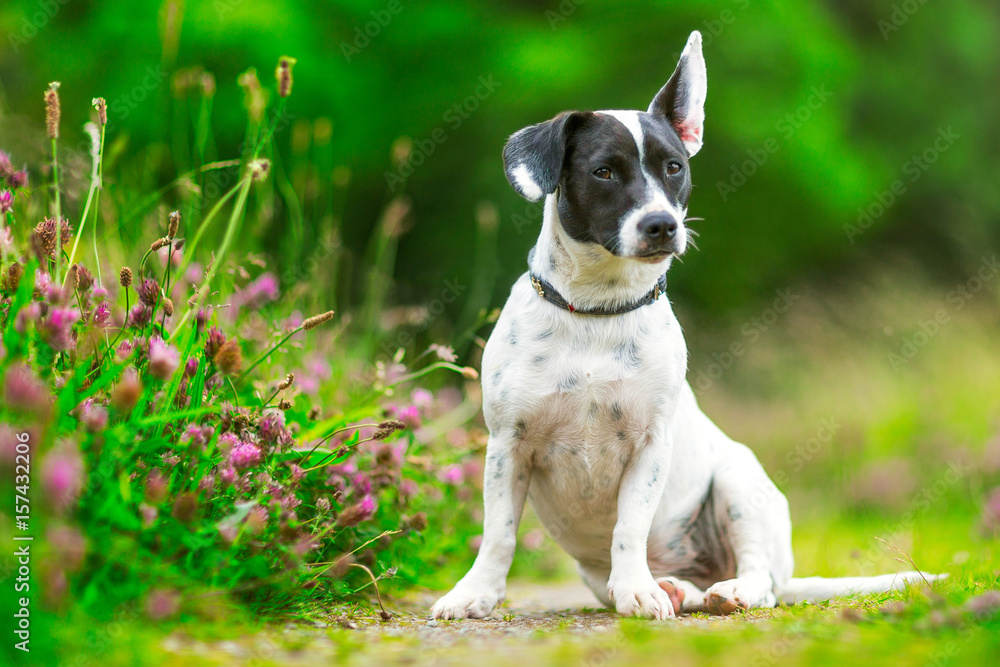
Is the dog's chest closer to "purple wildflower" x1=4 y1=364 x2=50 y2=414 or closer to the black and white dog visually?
the black and white dog

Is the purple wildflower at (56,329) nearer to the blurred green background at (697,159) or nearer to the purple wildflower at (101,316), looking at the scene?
the purple wildflower at (101,316)

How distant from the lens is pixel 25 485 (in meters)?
2.02

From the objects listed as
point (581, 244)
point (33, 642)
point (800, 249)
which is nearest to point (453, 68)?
point (800, 249)

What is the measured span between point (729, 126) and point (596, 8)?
1850mm

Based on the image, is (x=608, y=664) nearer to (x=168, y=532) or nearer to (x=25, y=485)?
(x=168, y=532)

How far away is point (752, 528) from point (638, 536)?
0.60m

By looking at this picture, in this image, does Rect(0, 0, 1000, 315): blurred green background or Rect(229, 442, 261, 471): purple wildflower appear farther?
Rect(0, 0, 1000, 315): blurred green background

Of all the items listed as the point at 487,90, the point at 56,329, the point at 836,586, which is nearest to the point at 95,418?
the point at 56,329

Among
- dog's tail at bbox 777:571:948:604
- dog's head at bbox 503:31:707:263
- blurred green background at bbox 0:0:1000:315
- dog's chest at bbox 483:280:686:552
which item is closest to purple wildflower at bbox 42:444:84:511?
dog's chest at bbox 483:280:686:552

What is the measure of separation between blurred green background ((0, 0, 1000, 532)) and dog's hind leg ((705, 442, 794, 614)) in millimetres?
3054

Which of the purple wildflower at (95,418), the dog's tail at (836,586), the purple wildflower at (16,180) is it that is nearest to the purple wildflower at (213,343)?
the purple wildflower at (95,418)

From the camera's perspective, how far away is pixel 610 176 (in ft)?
9.70

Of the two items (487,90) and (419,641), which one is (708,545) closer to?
(419,641)

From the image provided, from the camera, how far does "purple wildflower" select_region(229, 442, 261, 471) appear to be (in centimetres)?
248
